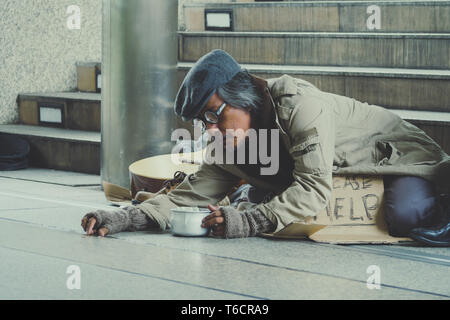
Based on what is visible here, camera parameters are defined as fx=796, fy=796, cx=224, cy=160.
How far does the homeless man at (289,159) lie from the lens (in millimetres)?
2645

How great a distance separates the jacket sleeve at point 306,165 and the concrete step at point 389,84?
1.81 m

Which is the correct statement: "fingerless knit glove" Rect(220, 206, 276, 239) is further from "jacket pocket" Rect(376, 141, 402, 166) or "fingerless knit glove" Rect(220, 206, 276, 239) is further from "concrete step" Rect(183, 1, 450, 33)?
"concrete step" Rect(183, 1, 450, 33)

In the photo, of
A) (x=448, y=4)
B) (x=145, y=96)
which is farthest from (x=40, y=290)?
(x=448, y=4)

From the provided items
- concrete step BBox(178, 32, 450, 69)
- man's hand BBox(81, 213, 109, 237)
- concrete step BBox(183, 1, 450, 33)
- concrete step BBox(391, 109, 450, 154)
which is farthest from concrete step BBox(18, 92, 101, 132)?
man's hand BBox(81, 213, 109, 237)

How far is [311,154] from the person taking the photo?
2.64 meters

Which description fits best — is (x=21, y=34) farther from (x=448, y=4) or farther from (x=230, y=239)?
(x=230, y=239)

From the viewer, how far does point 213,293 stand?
214 cm

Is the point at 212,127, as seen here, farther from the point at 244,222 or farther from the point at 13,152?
the point at 13,152

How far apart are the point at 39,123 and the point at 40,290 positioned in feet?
12.1

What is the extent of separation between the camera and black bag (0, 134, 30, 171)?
16.4ft

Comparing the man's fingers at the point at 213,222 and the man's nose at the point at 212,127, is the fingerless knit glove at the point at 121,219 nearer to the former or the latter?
the man's fingers at the point at 213,222

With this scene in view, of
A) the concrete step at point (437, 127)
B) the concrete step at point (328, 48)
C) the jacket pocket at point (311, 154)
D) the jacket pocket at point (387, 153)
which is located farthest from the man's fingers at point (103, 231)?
the concrete step at point (328, 48)

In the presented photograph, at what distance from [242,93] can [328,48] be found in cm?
237

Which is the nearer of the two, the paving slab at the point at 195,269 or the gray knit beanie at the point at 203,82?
the paving slab at the point at 195,269
